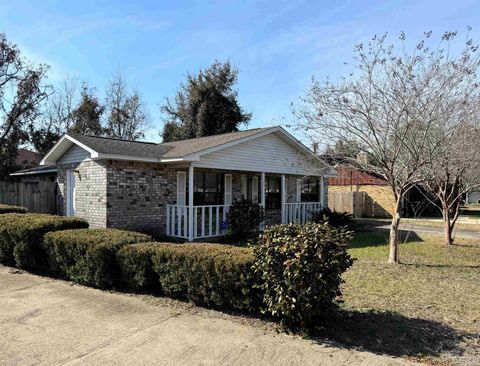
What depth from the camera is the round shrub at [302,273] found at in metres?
A: 4.71

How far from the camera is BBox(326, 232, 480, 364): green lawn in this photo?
4.55m

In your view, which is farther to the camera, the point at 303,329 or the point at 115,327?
the point at 115,327

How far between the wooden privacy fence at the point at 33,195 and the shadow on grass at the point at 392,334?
45.9ft

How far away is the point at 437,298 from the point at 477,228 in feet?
46.3

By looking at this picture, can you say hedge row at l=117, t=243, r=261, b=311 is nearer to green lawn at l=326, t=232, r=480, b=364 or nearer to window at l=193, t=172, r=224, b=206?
green lawn at l=326, t=232, r=480, b=364

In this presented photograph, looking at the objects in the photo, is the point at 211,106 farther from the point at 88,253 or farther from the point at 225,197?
the point at 88,253

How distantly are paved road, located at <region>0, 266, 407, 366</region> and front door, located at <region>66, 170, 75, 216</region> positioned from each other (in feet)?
27.4

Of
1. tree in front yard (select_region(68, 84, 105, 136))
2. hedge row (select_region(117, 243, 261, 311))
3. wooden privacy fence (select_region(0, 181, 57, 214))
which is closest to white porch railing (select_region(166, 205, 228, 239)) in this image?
wooden privacy fence (select_region(0, 181, 57, 214))

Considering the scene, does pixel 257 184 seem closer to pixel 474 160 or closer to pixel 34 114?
pixel 474 160

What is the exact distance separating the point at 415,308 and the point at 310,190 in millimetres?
14647

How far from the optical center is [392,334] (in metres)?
4.87

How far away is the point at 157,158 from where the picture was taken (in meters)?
13.2

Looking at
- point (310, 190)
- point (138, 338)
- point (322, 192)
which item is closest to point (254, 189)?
point (310, 190)

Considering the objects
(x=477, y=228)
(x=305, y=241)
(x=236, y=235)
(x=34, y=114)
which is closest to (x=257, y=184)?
(x=236, y=235)
